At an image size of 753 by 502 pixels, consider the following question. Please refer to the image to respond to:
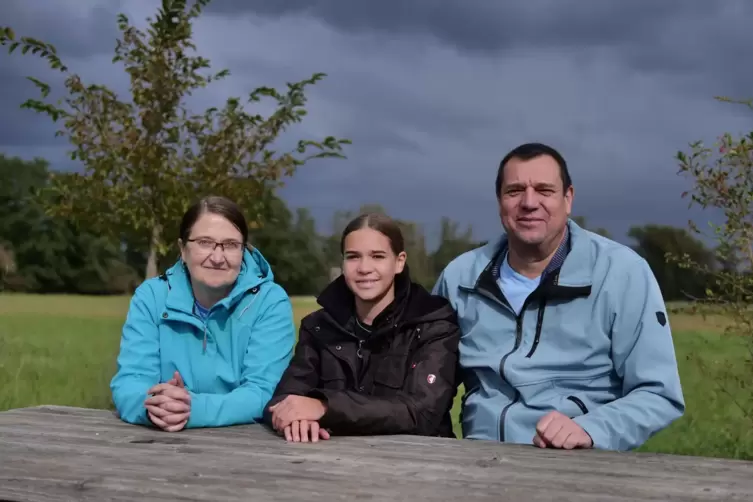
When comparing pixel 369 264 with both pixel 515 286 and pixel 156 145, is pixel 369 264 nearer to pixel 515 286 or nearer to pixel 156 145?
pixel 515 286

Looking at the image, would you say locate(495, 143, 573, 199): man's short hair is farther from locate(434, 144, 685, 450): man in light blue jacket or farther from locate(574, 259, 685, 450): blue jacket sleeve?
locate(574, 259, 685, 450): blue jacket sleeve

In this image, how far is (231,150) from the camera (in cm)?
780

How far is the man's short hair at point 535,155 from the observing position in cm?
365

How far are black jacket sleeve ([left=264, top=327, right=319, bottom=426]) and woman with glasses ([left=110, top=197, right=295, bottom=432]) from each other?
16cm

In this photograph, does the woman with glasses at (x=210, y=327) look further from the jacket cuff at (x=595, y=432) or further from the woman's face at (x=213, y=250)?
the jacket cuff at (x=595, y=432)

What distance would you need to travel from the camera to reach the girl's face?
361 centimetres

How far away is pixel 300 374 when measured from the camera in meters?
3.68

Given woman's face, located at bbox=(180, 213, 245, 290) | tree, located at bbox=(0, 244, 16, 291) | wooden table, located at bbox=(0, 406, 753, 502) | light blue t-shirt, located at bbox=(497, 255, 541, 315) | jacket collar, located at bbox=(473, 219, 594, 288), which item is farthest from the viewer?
tree, located at bbox=(0, 244, 16, 291)

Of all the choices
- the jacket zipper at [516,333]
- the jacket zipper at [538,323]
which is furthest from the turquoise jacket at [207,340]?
the jacket zipper at [538,323]

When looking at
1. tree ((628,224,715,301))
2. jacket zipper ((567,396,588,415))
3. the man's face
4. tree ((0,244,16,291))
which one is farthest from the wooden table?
tree ((0,244,16,291))

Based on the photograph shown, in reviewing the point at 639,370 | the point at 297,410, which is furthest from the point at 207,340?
the point at 639,370

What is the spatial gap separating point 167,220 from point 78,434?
4.10 metres

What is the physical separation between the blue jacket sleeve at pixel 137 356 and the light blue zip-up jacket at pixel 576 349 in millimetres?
1285

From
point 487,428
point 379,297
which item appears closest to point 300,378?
point 379,297
